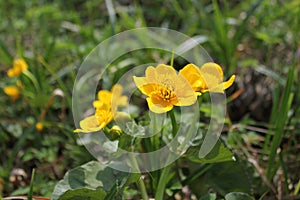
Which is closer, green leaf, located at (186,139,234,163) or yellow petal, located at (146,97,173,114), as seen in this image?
yellow petal, located at (146,97,173,114)

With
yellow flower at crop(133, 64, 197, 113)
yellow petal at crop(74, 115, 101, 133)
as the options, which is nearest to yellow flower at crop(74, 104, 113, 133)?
yellow petal at crop(74, 115, 101, 133)

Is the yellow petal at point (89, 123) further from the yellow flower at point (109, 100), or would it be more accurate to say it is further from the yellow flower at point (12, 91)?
the yellow flower at point (12, 91)

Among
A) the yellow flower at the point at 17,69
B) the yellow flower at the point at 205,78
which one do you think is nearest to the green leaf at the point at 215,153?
the yellow flower at the point at 205,78

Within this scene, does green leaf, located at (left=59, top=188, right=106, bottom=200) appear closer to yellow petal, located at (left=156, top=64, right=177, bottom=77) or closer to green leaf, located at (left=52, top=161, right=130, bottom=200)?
green leaf, located at (left=52, top=161, right=130, bottom=200)

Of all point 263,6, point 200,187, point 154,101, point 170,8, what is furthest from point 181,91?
point 170,8

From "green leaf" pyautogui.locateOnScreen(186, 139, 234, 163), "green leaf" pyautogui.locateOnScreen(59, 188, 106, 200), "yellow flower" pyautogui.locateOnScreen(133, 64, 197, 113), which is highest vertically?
"yellow flower" pyautogui.locateOnScreen(133, 64, 197, 113)
